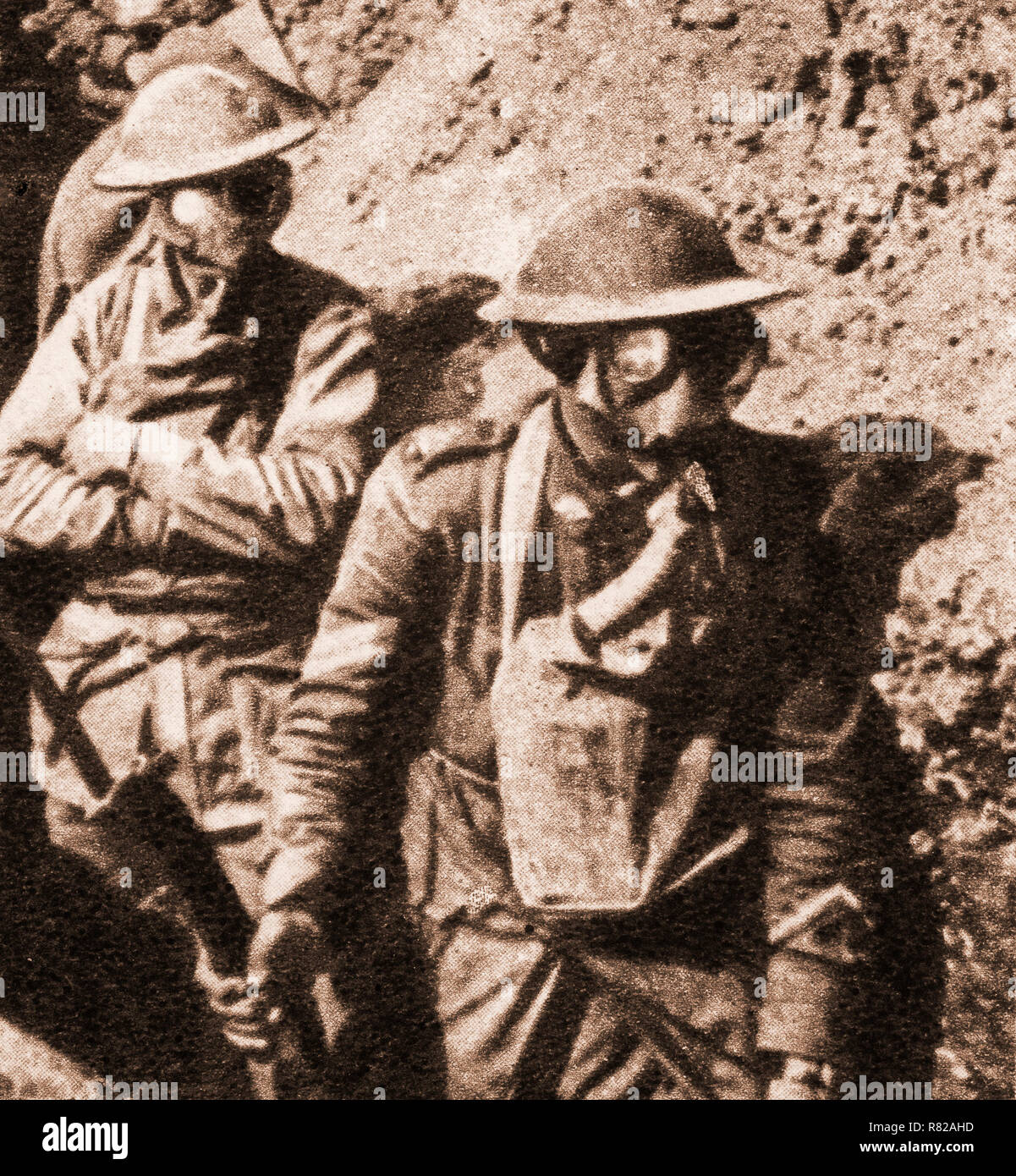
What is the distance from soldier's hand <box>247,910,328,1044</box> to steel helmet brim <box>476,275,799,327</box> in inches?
61.6

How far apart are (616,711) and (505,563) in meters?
0.45

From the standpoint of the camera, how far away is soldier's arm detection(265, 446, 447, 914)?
380 centimetres

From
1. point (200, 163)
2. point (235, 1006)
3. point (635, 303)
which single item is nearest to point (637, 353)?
point (635, 303)

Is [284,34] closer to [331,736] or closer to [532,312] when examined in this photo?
[532,312]

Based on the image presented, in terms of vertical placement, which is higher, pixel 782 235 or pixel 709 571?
pixel 782 235

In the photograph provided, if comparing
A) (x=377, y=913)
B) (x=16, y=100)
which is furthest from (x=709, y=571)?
(x=16, y=100)

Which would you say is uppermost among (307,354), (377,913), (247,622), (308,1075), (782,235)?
(782,235)

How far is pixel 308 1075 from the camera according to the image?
152 inches

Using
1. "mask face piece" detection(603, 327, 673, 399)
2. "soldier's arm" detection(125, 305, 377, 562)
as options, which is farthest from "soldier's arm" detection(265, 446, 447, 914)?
"mask face piece" detection(603, 327, 673, 399)

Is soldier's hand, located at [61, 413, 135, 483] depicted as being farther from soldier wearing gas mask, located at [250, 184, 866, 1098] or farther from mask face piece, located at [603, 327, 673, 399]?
mask face piece, located at [603, 327, 673, 399]

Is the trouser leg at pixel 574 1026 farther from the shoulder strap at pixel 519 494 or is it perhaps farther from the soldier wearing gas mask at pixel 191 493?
the shoulder strap at pixel 519 494

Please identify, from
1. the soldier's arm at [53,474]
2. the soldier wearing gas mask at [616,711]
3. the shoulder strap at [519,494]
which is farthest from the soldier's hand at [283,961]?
the soldier's arm at [53,474]

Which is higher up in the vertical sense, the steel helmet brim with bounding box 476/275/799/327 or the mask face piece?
the steel helmet brim with bounding box 476/275/799/327
